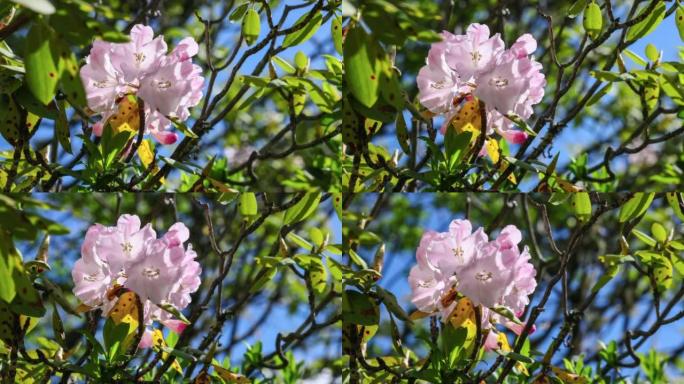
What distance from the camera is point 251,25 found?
182 cm

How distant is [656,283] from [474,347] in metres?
0.37

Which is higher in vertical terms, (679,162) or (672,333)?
(679,162)

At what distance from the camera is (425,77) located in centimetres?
165

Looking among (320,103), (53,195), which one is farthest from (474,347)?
(53,195)

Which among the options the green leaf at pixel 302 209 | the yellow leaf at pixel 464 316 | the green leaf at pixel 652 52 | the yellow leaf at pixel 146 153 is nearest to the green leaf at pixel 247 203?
the green leaf at pixel 302 209

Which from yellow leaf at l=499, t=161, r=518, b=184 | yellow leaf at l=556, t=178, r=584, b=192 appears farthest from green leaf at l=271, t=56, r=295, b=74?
yellow leaf at l=556, t=178, r=584, b=192

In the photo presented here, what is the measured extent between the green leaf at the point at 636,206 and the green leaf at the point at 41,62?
3.30 ft

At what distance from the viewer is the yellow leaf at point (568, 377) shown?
1.71m

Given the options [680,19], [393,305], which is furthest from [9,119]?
[680,19]

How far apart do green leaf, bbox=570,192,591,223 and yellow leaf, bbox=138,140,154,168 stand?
727 millimetres

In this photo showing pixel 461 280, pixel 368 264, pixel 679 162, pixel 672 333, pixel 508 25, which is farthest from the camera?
pixel 508 25

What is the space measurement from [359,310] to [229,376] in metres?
0.24

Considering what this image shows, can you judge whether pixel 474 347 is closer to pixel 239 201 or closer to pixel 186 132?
pixel 239 201

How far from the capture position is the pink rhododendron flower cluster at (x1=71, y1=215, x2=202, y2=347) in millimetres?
1551
